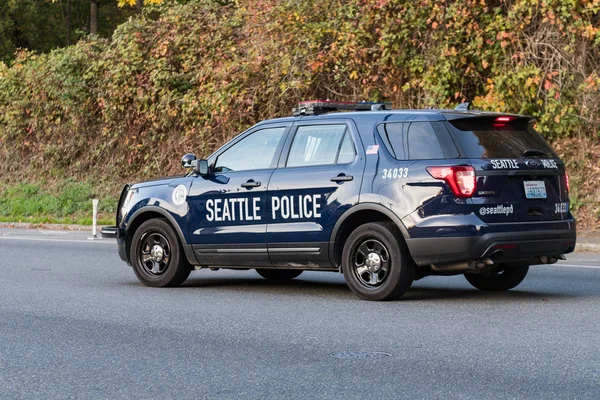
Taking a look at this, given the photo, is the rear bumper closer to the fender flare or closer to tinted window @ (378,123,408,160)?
tinted window @ (378,123,408,160)

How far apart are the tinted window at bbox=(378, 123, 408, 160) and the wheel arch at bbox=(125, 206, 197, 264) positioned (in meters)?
2.51

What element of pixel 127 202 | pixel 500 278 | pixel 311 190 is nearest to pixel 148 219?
pixel 127 202

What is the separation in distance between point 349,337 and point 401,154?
2507 millimetres

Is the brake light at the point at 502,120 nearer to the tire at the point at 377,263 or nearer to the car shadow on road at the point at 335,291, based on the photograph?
the tire at the point at 377,263

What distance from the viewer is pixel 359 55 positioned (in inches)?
907

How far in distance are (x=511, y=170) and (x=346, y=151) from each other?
5.23 feet

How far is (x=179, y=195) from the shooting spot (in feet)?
39.0

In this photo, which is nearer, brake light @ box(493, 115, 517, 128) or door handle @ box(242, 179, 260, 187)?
brake light @ box(493, 115, 517, 128)

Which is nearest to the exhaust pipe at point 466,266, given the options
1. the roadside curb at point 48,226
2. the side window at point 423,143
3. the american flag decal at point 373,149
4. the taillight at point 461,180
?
the taillight at point 461,180

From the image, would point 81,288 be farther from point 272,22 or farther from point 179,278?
point 272,22

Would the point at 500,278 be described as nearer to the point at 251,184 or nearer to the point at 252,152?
the point at 251,184

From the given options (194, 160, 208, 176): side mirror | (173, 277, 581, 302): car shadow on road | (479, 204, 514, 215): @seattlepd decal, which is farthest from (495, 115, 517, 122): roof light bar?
(194, 160, 208, 176): side mirror

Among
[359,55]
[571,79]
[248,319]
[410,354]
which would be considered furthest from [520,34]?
[410,354]

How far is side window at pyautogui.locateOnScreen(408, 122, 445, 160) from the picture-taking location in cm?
1021
